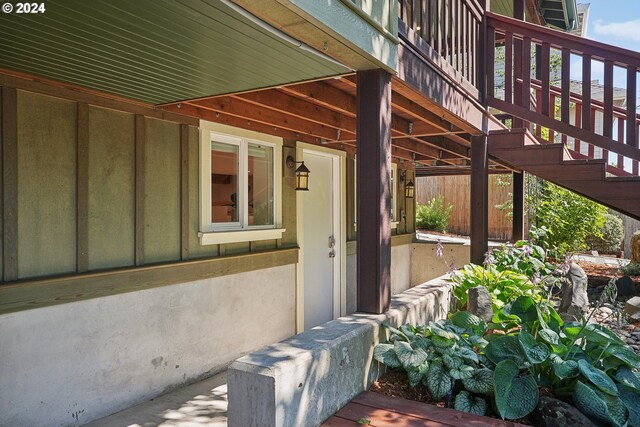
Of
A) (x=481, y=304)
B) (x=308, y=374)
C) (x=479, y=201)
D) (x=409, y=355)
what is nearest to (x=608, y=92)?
(x=479, y=201)

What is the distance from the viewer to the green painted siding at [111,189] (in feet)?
10.1

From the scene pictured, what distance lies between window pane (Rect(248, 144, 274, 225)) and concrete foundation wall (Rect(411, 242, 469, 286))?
4.07 m

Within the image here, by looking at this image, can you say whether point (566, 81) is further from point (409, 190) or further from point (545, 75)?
point (409, 190)

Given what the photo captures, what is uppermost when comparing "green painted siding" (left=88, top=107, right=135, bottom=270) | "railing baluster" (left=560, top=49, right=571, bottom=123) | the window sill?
"railing baluster" (left=560, top=49, right=571, bottom=123)

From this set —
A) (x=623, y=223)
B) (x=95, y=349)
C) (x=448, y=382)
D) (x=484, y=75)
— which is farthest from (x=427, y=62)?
(x=623, y=223)

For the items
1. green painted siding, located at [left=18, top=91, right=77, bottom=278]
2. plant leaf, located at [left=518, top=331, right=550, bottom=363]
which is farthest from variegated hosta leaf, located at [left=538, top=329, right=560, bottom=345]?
green painted siding, located at [left=18, top=91, right=77, bottom=278]

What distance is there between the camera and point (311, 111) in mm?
4129

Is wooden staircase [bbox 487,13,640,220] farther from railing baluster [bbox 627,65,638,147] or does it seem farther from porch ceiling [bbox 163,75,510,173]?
porch ceiling [bbox 163,75,510,173]

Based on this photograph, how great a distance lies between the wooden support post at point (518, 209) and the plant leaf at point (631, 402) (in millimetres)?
5966

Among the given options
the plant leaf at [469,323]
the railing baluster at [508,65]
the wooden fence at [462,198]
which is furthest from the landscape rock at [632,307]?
the wooden fence at [462,198]

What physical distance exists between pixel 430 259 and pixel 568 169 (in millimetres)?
3475

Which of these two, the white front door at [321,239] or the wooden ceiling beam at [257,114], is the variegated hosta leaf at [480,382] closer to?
the wooden ceiling beam at [257,114]

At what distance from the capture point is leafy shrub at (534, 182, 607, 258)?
736 centimetres

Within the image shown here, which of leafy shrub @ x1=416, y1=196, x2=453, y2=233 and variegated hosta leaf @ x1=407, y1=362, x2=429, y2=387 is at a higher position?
leafy shrub @ x1=416, y1=196, x2=453, y2=233
